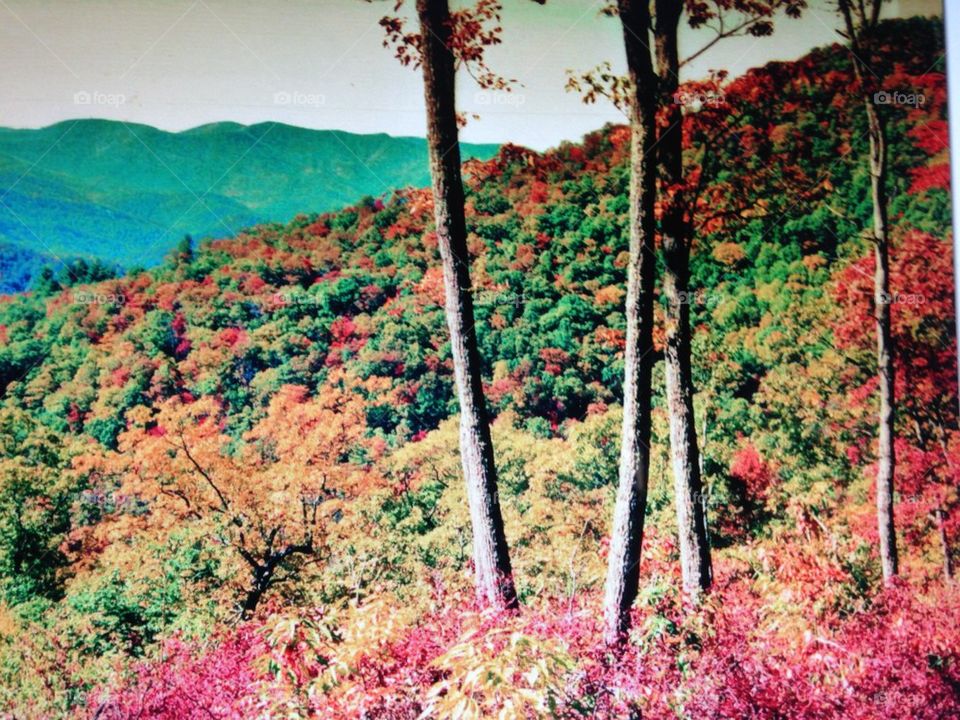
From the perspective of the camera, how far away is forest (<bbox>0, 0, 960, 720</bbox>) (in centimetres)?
376

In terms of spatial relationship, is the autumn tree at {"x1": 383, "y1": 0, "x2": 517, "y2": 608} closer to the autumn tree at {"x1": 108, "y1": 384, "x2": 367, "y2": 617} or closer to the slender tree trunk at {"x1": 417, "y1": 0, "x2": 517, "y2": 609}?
the slender tree trunk at {"x1": 417, "y1": 0, "x2": 517, "y2": 609}

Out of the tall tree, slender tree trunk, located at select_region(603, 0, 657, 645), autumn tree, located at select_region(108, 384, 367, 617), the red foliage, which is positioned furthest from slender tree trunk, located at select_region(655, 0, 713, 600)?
the red foliage

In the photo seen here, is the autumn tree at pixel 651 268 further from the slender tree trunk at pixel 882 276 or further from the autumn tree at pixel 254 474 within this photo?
the autumn tree at pixel 254 474

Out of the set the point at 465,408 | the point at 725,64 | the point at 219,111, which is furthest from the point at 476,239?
the point at 725,64

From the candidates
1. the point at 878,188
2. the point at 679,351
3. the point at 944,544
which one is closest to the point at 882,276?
the point at 878,188

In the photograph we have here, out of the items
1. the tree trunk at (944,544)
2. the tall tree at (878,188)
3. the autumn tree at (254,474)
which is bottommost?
the tree trunk at (944,544)

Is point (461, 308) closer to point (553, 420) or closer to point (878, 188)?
point (553, 420)

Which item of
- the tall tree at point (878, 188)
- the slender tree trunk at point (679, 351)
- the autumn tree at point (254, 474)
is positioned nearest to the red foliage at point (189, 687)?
the autumn tree at point (254, 474)

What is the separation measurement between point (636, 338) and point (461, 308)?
112cm

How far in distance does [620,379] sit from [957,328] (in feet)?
8.75

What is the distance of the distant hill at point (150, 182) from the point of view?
161 inches

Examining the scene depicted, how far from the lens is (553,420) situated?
4410mm

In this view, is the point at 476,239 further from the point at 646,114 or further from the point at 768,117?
the point at 768,117

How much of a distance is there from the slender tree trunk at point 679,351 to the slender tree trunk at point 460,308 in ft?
4.16
